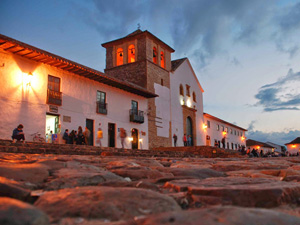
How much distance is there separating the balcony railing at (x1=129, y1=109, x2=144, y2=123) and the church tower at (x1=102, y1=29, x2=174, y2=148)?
1.30 meters

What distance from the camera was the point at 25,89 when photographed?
14727mm

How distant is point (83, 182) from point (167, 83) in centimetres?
2458

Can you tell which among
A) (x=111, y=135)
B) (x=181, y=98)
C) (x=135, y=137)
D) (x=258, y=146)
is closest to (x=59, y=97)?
(x=111, y=135)

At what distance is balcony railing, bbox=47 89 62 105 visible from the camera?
15.8 m

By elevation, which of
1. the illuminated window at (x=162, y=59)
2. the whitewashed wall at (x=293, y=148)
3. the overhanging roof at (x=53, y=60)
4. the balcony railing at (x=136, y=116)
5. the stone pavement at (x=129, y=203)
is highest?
the illuminated window at (x=162, y=59)

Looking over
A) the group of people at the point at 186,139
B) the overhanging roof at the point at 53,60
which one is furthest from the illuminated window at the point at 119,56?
the group of people at the point at 186,139

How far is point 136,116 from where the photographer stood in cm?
2145

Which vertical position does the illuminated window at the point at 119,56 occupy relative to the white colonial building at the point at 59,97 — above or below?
above

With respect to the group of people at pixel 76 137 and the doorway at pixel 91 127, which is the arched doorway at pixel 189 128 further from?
the group of people at pixel 76 137

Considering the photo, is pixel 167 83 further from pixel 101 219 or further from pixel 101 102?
pixel 101 219

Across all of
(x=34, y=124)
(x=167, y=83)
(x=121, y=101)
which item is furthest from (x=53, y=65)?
(x=167, y=83)

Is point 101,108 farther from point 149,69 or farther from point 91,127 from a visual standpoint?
point 149,69

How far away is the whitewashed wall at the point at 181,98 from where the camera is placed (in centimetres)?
2692

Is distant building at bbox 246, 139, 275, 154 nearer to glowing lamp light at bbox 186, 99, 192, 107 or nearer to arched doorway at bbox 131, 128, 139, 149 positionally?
glowing lamp light at bbox 186, 99, 192, 107
